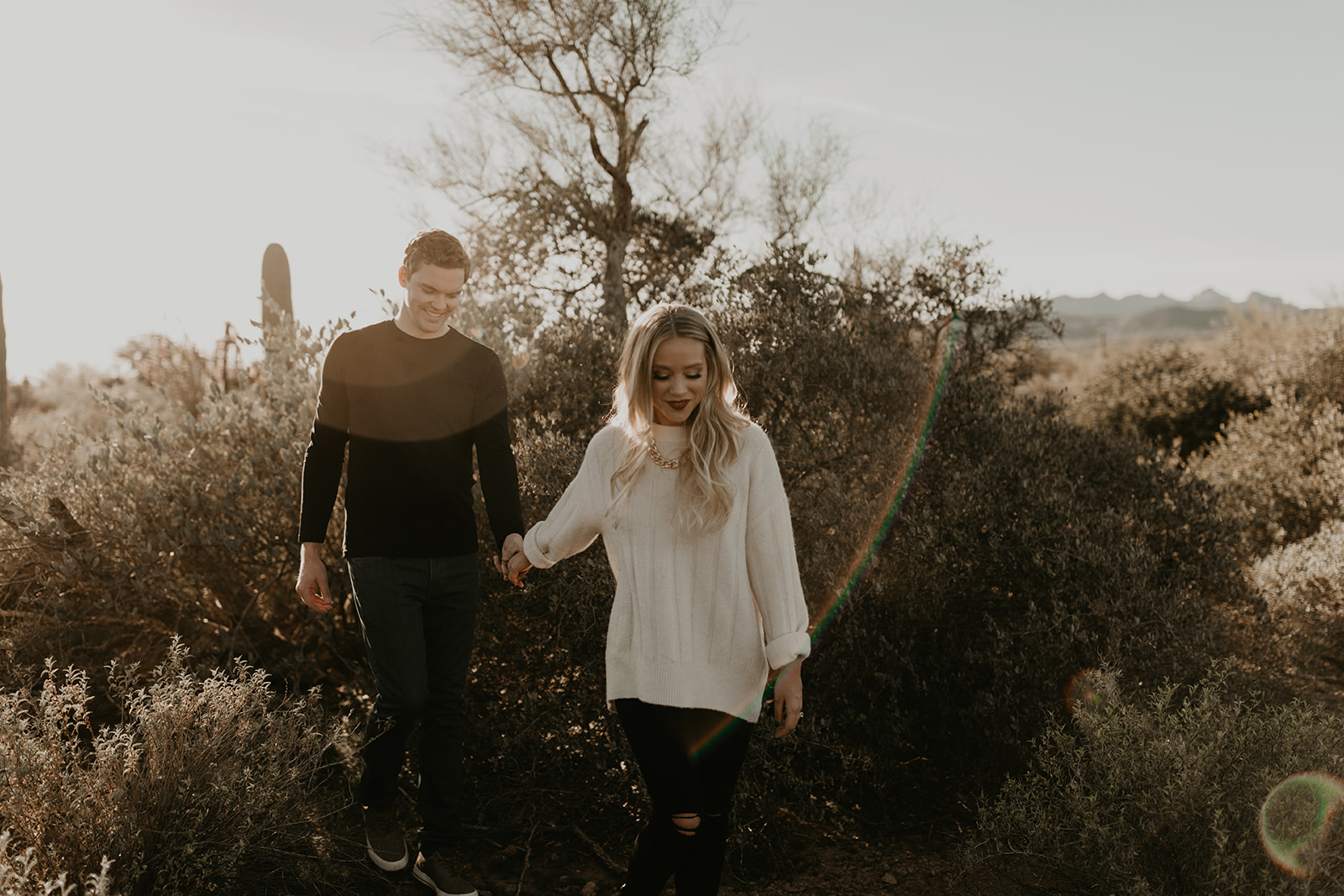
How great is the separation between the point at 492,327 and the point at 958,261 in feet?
13.4

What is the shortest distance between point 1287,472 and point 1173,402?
5440mm

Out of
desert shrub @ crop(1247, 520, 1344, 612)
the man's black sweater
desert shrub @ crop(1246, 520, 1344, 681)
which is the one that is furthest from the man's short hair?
desert shrub @ crop(1247, 520, 1344, 612)

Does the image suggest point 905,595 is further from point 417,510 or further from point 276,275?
point 276,275

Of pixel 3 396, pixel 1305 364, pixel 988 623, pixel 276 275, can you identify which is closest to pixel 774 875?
pixel 988 623

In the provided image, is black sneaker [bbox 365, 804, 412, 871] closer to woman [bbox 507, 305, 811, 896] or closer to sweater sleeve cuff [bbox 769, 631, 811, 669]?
woman [bbox 507, 305, 811, 896]

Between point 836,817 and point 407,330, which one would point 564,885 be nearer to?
point 836,817

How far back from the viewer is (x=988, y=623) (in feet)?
12.4

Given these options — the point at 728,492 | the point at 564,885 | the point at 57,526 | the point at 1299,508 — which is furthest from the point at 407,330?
the point at 1299,508

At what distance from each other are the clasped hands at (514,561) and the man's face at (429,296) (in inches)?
28.9

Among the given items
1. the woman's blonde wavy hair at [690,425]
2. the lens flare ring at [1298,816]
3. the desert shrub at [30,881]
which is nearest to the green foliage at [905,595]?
the lens flare ring at [1298,816]

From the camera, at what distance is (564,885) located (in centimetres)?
324

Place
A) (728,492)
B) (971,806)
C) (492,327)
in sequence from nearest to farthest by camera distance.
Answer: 1. (728,492)
2. (971,806)
3. (492,327)

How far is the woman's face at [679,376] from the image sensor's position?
2.26 metres

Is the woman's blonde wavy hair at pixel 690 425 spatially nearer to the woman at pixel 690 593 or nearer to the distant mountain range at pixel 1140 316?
the woman at pixel 690 593
